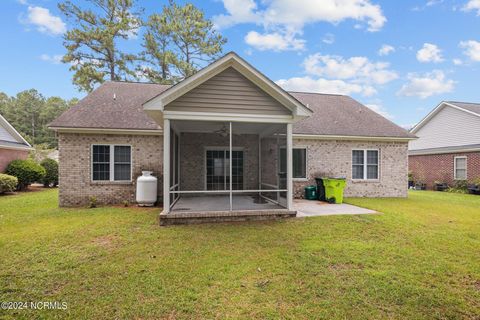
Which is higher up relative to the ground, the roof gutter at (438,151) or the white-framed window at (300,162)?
the roof gutter at (438,151)

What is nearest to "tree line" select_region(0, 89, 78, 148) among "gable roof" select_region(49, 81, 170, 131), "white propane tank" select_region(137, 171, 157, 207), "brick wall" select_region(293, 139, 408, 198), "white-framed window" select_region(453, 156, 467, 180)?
"gable roof" select_region(49, 81, 170, 131)

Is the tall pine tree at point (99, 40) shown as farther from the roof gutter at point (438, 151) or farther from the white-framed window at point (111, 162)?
the roof gutter at point (438, 151)

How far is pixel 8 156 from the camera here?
16641mm

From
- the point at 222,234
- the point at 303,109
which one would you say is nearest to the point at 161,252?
the point at 222,234

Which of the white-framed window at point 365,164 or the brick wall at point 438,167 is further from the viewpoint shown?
the brick wall at point 438,167

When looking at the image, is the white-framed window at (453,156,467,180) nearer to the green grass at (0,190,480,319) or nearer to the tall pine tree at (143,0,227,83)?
the green grass at (0,190,480,319)

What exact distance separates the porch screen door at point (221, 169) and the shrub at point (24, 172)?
13050 millimetres

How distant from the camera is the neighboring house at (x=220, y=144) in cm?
726

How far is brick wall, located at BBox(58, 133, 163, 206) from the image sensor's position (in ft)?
32.7

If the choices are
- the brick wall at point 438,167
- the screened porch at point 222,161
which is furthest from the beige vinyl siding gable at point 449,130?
the screened porch at point 222,161

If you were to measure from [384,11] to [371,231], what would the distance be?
12875 millimetres

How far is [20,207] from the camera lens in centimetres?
979

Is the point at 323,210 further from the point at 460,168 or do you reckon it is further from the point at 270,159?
the point at 460,168

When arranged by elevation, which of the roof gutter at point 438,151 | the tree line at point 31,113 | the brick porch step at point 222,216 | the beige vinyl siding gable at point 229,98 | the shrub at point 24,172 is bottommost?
the brick porch step at point 222,216
